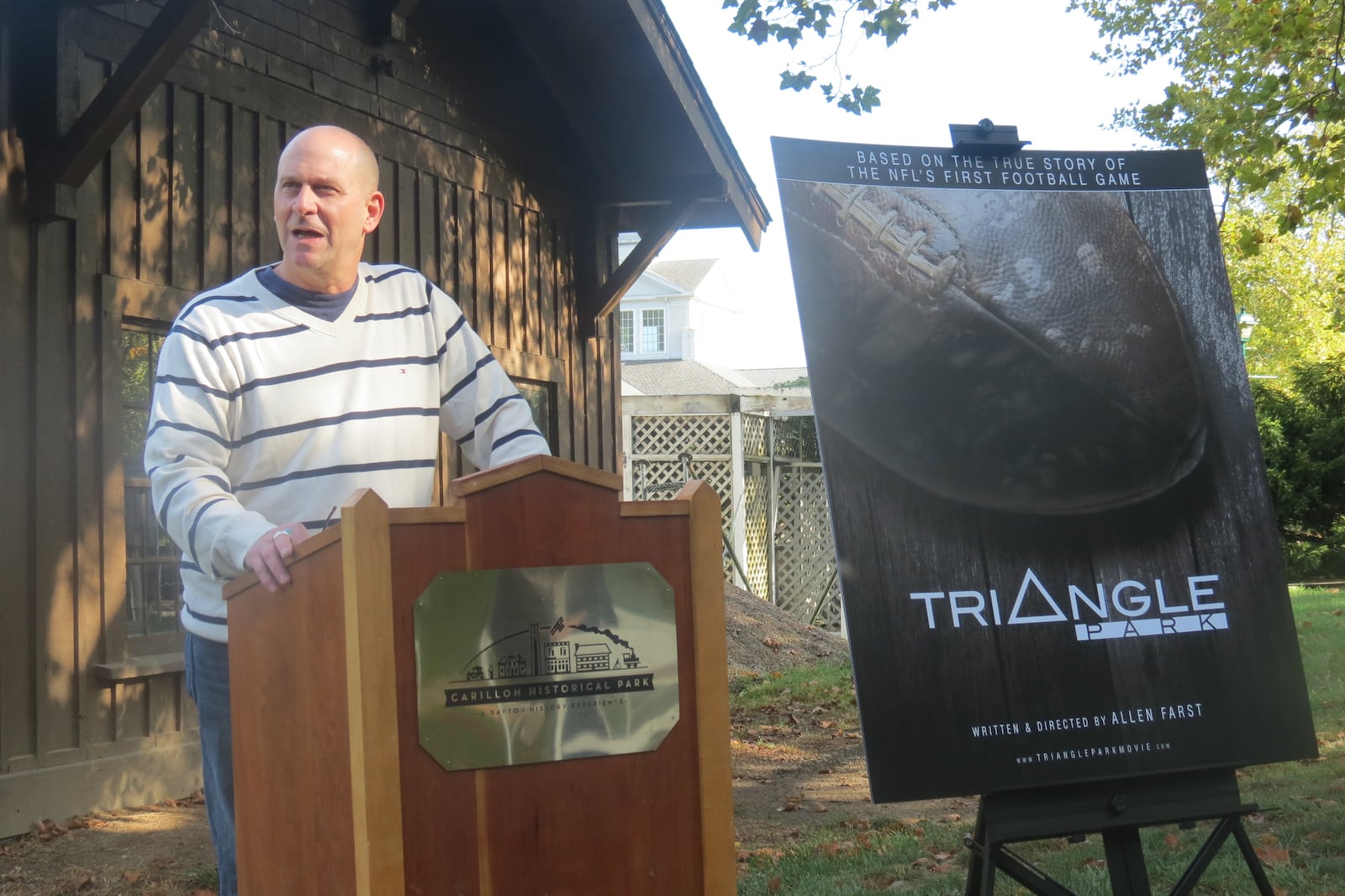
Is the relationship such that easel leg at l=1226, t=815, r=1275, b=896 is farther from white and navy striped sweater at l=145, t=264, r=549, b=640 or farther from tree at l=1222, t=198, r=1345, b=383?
tree at l=1222, t=198, r=1345, b=383

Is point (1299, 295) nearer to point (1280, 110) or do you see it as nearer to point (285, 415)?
point (1280, 110)

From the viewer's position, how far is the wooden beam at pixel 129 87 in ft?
17.1

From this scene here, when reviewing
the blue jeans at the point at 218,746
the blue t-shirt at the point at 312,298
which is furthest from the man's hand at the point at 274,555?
the blue t-shirt at the point at 312,298

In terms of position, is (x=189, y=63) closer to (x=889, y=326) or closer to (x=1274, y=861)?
(x=889, y=326)

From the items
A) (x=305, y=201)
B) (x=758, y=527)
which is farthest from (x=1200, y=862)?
(x=758, y=527)

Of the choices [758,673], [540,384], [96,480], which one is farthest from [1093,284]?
[758,673]

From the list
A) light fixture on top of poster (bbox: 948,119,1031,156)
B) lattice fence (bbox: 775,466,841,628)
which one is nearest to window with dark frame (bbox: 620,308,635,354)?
lattice fence (bbox: 775,466,841,628)

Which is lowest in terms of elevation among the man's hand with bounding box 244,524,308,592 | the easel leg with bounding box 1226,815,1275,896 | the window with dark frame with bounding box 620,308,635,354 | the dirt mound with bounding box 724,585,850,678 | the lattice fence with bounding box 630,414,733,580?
the easel leg with bounding box 1226,815,1275,896

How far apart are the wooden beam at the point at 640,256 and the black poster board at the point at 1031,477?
5566 mm

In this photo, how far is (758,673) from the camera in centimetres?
1015

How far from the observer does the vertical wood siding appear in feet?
17.5

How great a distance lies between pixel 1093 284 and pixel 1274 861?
7.92 feet

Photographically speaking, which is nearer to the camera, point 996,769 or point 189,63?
point 996,769

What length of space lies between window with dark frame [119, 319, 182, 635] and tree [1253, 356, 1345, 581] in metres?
15.0
